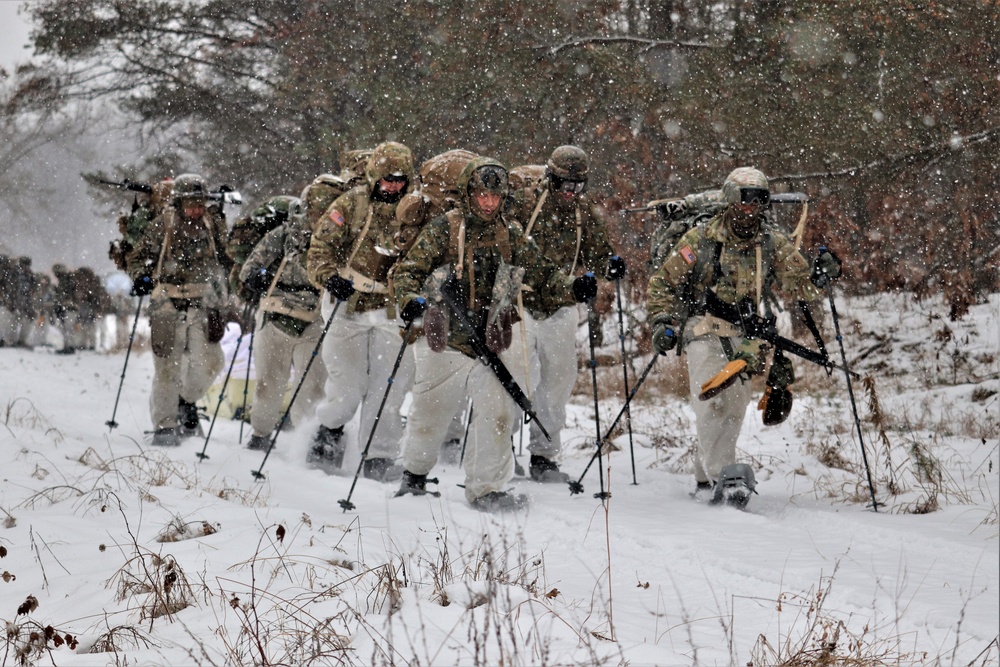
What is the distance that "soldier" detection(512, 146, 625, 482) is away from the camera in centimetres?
803

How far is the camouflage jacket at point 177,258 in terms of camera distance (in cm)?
969

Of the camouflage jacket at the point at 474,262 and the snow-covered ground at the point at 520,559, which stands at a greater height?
the camouflage jacket at the point at 474,262

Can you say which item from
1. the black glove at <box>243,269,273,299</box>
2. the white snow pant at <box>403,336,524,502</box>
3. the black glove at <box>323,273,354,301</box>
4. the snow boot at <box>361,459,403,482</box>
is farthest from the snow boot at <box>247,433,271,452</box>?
the white snow pant at <box>403,336,524,502</box>

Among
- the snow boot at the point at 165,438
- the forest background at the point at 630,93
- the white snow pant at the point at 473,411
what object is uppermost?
the forest background at the point at 630,93

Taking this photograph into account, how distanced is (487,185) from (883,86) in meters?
4.30

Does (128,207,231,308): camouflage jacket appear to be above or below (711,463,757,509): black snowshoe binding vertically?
above

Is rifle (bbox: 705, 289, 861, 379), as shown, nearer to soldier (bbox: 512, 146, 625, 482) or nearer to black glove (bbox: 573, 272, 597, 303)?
black glove (bbox: 573, 272, 597, 303)

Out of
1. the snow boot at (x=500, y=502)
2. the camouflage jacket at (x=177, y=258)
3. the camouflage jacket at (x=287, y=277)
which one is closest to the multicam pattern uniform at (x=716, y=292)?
the snow boot at (x=500, y=502)

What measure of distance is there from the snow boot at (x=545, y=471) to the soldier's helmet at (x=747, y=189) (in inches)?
102

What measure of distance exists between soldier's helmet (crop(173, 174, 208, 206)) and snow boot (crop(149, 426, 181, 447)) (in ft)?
7.10

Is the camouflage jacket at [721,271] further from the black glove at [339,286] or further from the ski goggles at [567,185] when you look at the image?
the black glove at [339,286]

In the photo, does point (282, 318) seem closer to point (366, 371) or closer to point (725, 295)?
point (366, 371)

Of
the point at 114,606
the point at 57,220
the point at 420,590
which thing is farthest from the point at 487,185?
the point at 57,220

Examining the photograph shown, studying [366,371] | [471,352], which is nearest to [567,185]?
[471,352]
